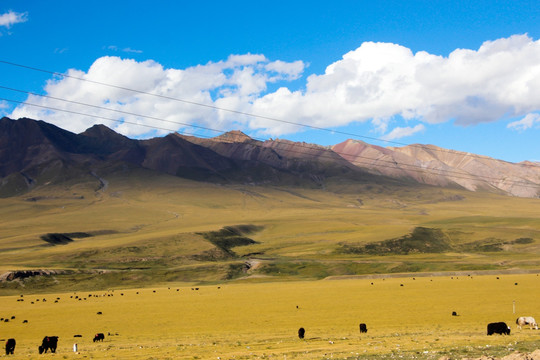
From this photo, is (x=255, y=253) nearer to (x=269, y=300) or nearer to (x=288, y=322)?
(x=269, y=300)

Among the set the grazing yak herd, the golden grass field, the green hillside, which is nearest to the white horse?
the grazing yak herd

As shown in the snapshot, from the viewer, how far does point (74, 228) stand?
196625mm

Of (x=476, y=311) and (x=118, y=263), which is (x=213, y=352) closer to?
(x=476, y=311)

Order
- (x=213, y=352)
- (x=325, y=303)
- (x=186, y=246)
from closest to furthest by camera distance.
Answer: (x=213, y=352)
(x=325, y=303)
(x=186, y=246)

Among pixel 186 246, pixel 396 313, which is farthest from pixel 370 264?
pixel 396 313

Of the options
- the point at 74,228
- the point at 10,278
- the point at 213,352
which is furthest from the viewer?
the point at 74,228

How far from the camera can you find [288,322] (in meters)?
43.6

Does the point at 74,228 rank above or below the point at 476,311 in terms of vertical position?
above

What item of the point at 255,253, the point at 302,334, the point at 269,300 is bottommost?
the point at 269,300

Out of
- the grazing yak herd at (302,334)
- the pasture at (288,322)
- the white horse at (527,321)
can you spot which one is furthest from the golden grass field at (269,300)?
the white horse at (527,321)

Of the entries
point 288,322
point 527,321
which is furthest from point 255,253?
point 527,321

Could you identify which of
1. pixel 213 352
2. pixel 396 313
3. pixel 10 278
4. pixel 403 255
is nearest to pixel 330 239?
pixel 403 255

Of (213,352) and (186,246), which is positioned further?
(186,246)

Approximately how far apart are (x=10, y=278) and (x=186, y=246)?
54.3 meters
